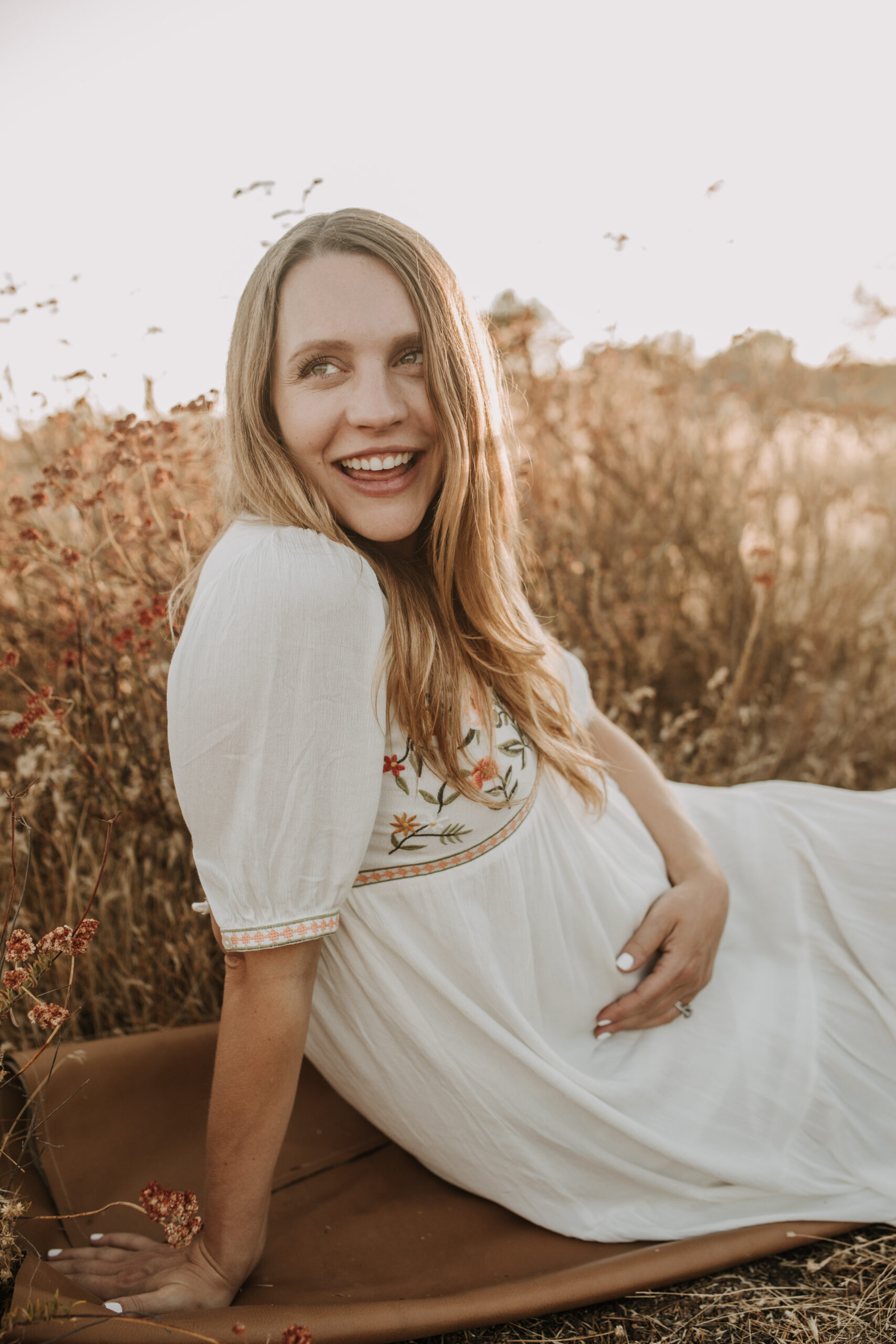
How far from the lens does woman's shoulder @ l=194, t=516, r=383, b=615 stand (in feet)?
3.57

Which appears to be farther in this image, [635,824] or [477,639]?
[635,824]

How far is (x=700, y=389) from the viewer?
12.9 feet

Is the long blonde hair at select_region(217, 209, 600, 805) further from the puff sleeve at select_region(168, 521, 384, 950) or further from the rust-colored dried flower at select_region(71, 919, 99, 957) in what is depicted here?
the rust-colored dried flower at select_region(71, 919, 99, 957)

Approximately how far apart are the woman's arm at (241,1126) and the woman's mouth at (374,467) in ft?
Result: 2.14

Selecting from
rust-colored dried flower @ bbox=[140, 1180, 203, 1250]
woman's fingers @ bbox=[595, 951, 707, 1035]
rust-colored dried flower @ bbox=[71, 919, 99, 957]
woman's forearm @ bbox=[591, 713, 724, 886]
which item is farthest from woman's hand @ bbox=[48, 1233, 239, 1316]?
woman's forearm @ bbox=[591, 713, 724, 886]

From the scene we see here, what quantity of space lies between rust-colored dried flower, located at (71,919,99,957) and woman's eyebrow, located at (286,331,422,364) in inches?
31.7

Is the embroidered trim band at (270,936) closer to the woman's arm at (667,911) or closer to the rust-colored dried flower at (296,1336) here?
the rust-colored dried flower at (296,1336)

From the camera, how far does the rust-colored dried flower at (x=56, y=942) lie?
1.12m

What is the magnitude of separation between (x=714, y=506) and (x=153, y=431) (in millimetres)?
2115

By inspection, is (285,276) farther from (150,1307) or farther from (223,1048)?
(150,1307)

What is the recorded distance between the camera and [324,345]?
4.11ft

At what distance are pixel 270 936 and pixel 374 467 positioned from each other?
661 mm

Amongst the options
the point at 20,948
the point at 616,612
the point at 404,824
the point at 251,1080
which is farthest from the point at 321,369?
the point at 616,612

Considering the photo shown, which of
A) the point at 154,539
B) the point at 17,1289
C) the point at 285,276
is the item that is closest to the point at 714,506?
the point at 154,539
